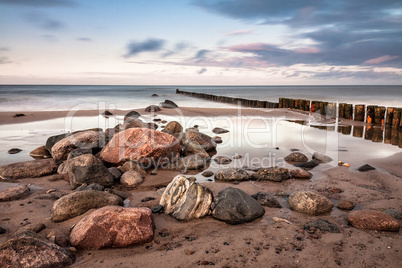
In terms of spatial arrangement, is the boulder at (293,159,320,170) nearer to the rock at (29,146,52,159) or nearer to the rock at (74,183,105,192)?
the rock at (74,183,105,192)

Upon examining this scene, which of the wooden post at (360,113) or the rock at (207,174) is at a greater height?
the wooden post at (360,113)

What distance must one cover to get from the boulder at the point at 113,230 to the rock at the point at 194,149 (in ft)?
12.8

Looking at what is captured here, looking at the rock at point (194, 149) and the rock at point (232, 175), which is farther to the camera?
the rock at point (194, 149)

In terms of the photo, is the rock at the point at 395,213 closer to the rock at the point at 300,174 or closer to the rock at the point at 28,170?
the rock at the point at 300,174

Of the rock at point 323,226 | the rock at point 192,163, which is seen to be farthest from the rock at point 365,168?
the rock at point 192,163

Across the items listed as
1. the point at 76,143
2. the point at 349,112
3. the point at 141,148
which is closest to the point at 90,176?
the point at 141,148

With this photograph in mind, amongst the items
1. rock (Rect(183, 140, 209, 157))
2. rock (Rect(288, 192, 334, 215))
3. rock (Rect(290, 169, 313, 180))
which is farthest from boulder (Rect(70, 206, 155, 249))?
rock (Rect(183, 140, 209, 157))

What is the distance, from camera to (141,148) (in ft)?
21.7

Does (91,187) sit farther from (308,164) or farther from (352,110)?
(352,110)

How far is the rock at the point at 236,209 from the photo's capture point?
3791mm

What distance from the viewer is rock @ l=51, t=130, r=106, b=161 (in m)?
7.04

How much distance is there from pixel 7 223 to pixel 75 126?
31.4ft

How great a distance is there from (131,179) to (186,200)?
1836 millimetres

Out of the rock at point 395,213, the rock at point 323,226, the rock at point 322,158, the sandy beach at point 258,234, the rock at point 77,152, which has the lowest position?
the sandy beach at point 258,234
